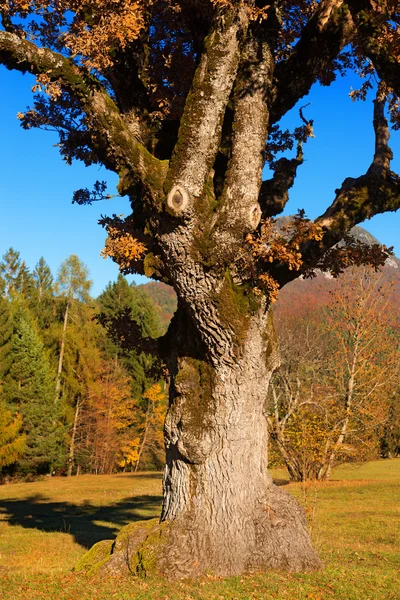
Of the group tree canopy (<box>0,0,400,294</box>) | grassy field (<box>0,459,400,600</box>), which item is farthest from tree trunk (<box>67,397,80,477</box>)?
tree canopy (<box>0,0,400,294</box>)

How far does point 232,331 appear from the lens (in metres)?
8.12

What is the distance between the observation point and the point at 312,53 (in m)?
9.37

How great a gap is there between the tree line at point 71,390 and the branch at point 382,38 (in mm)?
27821

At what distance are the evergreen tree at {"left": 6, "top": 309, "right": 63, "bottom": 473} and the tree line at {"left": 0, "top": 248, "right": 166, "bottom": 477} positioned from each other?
7 centimetres

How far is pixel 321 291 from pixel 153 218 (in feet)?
430

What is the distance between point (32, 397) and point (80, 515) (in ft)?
70.0

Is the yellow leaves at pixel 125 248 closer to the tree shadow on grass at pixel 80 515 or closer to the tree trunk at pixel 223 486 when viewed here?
the tree trunk at pixel 223 486

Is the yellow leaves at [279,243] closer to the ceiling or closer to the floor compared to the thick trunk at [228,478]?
closer to the ceiling

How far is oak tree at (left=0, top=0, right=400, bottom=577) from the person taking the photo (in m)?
7.78

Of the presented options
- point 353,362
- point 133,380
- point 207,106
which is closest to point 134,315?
point 133,380

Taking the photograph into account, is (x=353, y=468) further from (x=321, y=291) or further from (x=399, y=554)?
(x=321, y=291)

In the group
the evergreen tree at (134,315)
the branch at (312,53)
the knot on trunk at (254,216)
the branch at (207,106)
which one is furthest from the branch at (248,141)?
the evergreen tree at (134,315)

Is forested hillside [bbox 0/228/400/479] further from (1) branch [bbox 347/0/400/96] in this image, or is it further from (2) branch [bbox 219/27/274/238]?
(1) branch [bbox 347/0/400/96]

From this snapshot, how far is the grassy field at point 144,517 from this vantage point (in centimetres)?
685
